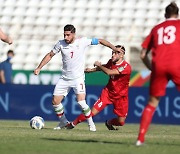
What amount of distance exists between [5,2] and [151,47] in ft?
60.8

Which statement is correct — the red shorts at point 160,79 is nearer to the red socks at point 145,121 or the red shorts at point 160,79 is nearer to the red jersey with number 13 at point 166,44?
the red jersey with number 13 at point 166,44

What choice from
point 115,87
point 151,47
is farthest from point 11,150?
point 115,87

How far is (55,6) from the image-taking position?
91.9 ft

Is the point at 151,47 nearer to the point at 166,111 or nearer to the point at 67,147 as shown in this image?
the point at 67,147

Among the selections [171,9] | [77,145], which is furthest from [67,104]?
[171,9]

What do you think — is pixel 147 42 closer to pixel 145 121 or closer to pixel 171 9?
pixel 171 9

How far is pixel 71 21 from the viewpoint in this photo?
2764 centimetres

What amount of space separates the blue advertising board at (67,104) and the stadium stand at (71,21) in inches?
163

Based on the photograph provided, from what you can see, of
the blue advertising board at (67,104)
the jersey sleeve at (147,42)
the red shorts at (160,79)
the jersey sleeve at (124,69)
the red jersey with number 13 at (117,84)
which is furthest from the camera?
the blue advertising board at (67,104)

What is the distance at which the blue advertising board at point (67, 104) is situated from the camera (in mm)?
21688

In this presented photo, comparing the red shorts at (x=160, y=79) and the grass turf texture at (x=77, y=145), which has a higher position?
the red shorts at (x=160, y=79)

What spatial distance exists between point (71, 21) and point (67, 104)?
6574 millimetres

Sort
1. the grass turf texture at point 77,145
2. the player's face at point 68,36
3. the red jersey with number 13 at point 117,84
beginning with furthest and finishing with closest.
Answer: the red jersey with number 13 at point 117,84, the player's face at point 68,36, the grass turf texture at point 77,145

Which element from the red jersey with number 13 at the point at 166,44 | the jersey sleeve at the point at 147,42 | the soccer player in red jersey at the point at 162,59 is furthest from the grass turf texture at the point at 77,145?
the jersey sleeve at the point at 147,42
